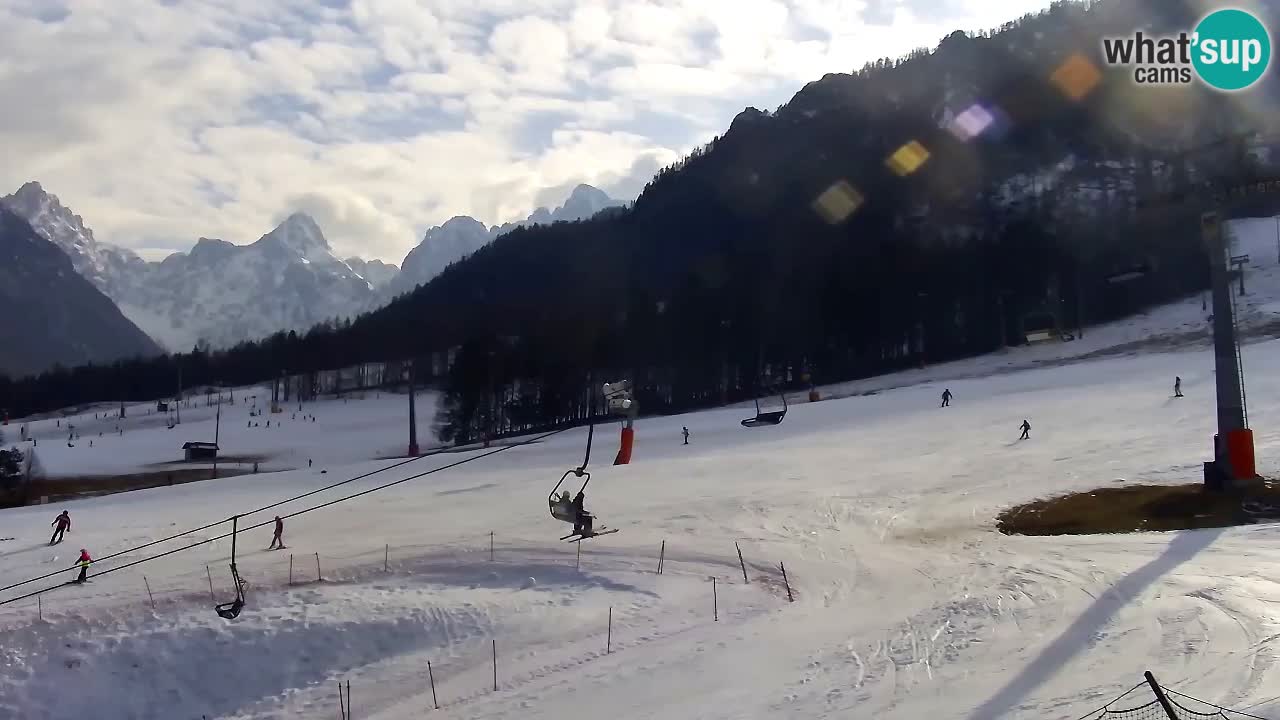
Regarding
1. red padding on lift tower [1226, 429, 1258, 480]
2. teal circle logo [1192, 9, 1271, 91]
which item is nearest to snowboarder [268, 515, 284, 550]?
red padding on lift tower [1226, 429, 1258, 480]

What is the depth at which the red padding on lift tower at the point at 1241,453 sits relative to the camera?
2559cm

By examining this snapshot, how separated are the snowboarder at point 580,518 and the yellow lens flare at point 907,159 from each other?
465 feet

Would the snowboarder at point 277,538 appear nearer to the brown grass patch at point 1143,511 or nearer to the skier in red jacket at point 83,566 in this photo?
the skier in red jacket at point 83,566

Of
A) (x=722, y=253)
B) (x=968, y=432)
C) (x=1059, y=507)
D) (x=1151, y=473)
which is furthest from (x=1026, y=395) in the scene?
(x=722, y=253)

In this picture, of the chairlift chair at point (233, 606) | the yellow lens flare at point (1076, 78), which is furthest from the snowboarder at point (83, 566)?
the yellow lens flare at point (1076, 78)

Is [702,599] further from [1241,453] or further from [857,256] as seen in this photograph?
[857,256]

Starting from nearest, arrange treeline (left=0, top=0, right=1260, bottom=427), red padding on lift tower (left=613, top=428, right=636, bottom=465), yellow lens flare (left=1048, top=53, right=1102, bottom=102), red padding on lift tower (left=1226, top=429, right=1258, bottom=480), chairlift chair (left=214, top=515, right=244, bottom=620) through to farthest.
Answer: red padding on lift tower (left=613, top=428, right=636, bottom=465)
chairlift chair (left=214, top=515, right=244, bottom=620)
red padding on lift tower (left=1226, top=429, right=1258, bottom=480)
treeline (left=0, top=0, right=1260, bottom=427)
yellow lens flare (left=1048, top=53, right=1102, bottom=102)

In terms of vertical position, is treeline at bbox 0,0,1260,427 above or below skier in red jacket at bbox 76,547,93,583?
above

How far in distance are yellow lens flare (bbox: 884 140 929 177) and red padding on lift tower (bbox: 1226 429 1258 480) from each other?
134244 mm

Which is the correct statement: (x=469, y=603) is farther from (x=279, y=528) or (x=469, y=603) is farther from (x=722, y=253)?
(x=722, y=253)

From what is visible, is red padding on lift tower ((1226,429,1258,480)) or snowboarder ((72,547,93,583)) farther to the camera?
red padding on lift tower ((1226,429,1258,480))

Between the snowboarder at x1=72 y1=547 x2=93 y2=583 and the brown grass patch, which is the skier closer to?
the brown grass patch

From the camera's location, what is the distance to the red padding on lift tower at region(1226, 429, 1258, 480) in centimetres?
2559

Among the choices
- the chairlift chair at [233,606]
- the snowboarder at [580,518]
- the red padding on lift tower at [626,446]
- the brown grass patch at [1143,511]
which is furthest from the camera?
the brown grass patch at [1143,511]
